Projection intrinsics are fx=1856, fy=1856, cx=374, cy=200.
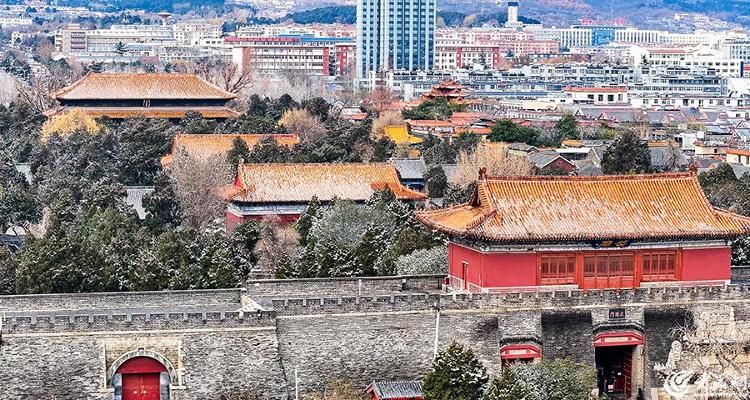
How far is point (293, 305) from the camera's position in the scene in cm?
3744

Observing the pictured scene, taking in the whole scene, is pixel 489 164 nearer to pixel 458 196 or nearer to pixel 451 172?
pixel 451 172

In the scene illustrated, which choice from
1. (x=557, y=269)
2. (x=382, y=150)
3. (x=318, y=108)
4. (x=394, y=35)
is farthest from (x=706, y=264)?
(x=394, y=35)

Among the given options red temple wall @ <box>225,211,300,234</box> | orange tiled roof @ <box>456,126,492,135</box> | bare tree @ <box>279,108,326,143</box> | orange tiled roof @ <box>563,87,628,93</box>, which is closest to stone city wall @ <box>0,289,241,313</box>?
red temple wall @ <box>225,211,300,234</box>

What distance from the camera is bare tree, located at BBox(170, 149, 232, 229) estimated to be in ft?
205

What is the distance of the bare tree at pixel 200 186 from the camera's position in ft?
205

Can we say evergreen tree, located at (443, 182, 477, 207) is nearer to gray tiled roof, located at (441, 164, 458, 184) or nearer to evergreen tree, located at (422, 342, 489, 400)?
gray tiled roof, located at (441, 164, 458, 184)

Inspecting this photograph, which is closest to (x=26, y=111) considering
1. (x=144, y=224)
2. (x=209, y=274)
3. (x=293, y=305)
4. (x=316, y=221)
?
(x=144, y=224)

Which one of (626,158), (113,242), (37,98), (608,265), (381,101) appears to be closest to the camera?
(608,265)

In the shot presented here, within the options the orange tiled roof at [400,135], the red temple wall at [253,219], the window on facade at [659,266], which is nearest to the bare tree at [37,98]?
the orange tiled roof at [400,135]

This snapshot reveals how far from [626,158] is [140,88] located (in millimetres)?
28251

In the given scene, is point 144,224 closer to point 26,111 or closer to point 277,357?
point 277,357

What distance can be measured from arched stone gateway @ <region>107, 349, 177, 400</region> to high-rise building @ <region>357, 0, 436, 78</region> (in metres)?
144

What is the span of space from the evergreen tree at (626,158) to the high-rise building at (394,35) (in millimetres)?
111238

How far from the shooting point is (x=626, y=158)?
68625 millimetres
